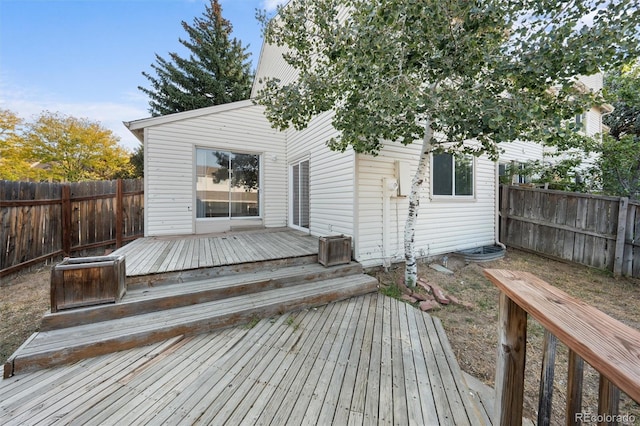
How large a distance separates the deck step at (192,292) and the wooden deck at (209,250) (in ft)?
0.84

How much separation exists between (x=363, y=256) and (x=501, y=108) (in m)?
2.89

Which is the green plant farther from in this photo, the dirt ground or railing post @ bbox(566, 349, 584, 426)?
railing post @ bbox(566, 349, 584, 426)

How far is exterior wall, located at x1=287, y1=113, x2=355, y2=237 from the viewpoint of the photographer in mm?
4567

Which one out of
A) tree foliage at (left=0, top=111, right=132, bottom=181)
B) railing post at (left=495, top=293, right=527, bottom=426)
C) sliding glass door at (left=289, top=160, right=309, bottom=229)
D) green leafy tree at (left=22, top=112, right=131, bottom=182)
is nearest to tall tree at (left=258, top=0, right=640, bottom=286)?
railing post at (left=495, top=293, right=527, bottom=426)

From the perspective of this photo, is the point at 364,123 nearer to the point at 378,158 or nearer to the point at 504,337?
the point at 378,158

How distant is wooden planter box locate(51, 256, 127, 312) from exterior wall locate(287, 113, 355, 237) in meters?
3.39

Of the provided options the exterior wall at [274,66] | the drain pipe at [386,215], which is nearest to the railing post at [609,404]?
the drain pipe at [386,215]

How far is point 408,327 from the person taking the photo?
113 inches

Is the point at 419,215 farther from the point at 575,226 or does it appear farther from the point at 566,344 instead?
the point at 566,344

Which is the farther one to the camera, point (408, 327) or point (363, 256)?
point (363, 256)

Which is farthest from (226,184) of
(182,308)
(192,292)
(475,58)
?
(475,58)

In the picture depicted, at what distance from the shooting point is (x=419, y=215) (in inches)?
205

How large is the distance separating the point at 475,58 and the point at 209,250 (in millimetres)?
4982

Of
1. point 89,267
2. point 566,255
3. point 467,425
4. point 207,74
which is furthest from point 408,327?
point 207,74
